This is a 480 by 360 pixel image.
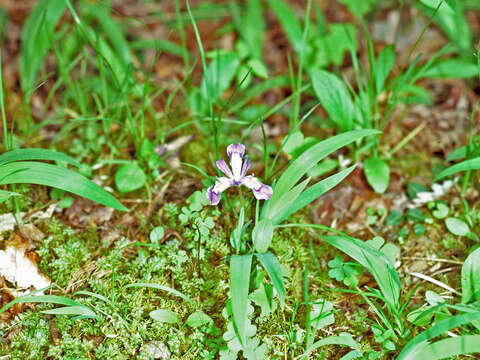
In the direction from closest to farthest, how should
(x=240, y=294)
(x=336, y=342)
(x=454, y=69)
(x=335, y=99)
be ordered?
(x=240, y=294)
(x=336, y=342)
(x=335, y=99)
(x=454, y=69)

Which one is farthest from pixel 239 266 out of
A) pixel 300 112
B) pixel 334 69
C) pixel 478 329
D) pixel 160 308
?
pixel 334 69

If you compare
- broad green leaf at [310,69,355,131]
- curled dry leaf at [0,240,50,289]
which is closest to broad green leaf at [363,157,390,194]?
broad green leaf at [310,69,355,131]

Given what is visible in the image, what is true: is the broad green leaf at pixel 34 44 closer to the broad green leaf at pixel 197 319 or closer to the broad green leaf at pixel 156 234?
the broad green leaf at pixel 156 234

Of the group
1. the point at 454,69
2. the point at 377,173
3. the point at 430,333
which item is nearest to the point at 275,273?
the point at 430,333

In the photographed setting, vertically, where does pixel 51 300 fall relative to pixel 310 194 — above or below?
below

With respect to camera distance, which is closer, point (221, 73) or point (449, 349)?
point (449, 349)

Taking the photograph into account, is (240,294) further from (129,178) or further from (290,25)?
(290,25)

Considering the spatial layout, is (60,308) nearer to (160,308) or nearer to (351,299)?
(160,308)
